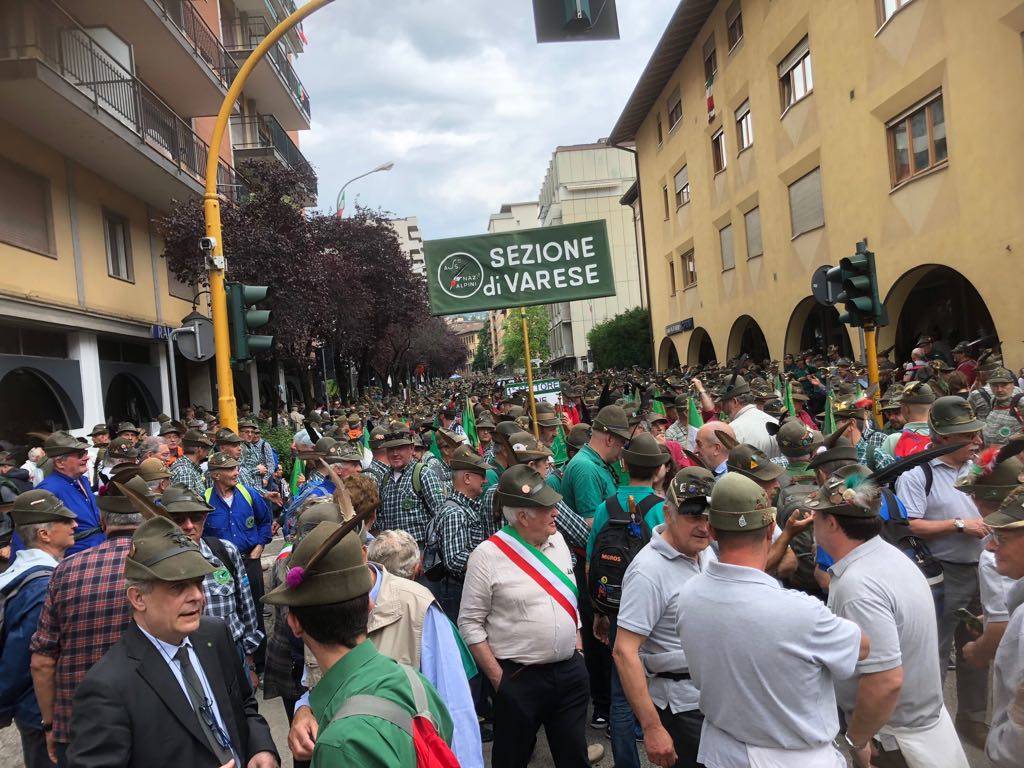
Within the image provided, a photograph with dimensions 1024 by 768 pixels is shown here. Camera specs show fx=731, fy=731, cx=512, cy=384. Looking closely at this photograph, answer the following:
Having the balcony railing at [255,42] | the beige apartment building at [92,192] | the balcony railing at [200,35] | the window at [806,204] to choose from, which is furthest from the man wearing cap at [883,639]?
the balcony railing at [255,42]

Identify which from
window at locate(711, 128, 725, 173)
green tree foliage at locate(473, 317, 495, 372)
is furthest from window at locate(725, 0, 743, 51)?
green tree foliage at locate(473, 317, 495, 372)

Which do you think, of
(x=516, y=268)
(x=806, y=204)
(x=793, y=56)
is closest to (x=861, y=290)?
(x=516, y=268)

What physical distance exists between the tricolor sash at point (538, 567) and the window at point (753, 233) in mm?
21347

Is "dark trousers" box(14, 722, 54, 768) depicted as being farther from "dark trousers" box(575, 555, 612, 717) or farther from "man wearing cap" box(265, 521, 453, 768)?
"dark trousers" box(575, 555, 612, 717)

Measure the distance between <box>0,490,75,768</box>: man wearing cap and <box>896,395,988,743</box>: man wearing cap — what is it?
499 cm

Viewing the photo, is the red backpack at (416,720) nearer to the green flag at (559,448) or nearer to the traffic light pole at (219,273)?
the traffic light pole at (219,273)

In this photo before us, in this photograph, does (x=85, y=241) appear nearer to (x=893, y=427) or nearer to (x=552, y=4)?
(x=552, y=4)

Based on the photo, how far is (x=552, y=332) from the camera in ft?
275

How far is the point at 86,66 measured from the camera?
1327 centimetres

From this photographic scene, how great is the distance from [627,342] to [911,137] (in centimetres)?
2702

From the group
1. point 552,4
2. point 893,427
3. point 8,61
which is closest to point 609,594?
point 893,427

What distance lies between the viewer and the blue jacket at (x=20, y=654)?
12.0 feet

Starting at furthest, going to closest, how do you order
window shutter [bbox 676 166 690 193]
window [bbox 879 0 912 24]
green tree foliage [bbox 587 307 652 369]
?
green tree foliage [bbox 587 307 652 369] → window shutter [bbox 676 166 690 193] → window [bbox 879 0 912 24]

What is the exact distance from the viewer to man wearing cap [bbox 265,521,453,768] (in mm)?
1887
